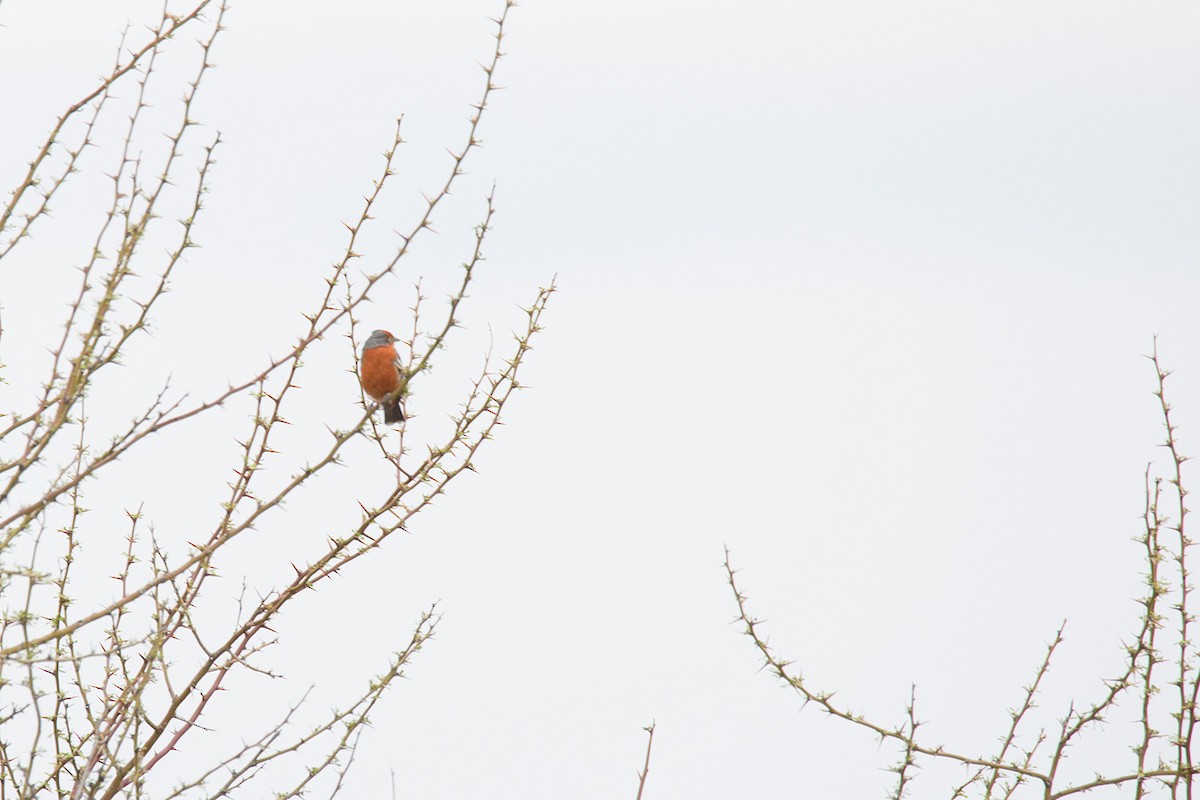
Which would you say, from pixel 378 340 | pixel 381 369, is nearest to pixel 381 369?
pixel 381 369

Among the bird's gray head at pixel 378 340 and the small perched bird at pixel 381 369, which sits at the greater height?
the bird's gray head at pixel 378 340

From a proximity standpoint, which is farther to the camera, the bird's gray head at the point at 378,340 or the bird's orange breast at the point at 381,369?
the bird's gray head at the point at 378,340

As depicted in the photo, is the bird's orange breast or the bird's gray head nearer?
the bird's orange breast

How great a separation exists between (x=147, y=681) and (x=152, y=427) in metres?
0.64

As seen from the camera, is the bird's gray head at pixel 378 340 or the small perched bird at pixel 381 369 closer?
the small perched bird at pixel 381 369

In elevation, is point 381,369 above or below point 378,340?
below

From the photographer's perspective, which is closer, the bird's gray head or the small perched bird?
the small perched bird

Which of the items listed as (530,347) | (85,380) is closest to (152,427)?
(85,380)

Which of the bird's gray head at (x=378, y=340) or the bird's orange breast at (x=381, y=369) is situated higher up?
the bird's gray head at (x=378, y=340)

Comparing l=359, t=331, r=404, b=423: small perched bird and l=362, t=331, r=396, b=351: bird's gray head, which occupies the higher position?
l=362, t=331, r=396, b=351: bird's gray head

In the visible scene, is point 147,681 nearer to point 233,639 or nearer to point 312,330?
point 233,639

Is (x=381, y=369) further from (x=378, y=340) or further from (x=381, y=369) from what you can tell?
(x=378, y=340)

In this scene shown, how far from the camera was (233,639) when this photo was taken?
4.03m

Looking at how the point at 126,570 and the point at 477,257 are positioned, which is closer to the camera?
the point at 477,257
